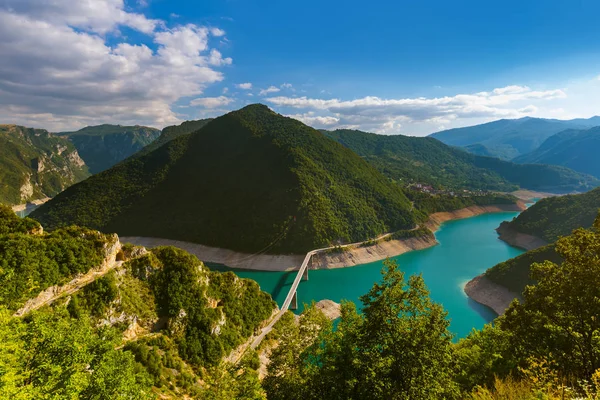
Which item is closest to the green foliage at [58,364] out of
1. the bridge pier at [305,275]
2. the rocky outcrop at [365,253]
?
the bridge pier at [305,275]

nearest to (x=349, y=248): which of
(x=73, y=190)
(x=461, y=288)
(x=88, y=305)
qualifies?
(x=461, y=288)

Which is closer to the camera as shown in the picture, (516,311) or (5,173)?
(516,311)

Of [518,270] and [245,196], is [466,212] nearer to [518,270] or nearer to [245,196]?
[518,270]

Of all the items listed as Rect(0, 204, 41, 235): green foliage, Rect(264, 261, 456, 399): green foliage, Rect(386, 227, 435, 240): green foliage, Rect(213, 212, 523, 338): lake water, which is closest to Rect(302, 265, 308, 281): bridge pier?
Rect(213, 212, 523, 338): lake water

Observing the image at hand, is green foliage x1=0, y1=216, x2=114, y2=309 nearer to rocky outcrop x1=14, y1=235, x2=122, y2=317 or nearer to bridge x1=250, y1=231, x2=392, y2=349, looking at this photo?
rocky outcrop x1=14, y1=235, x2=122, y2=317

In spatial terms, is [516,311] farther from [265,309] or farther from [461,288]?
[461,288]

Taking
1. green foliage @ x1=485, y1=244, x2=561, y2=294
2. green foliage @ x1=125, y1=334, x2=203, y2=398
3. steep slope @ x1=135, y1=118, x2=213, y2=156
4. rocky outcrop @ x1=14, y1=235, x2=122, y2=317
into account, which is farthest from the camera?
steep slope @ x1=135, y1=118, x2=213, y2=156
